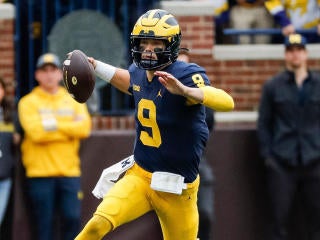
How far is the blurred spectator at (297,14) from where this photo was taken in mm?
11320

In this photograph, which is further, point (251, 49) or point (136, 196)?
point (251, 49)

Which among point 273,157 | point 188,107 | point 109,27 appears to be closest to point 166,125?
point 188,107

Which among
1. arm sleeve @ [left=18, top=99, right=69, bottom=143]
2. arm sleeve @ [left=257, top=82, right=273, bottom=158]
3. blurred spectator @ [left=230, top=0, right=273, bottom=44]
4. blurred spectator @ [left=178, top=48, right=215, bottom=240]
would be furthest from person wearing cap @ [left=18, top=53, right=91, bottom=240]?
blurred spectator @ [left=230, top=0, right=273, bottom=44]

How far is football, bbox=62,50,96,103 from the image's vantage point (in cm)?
787

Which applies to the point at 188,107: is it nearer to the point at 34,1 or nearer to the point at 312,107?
the point at 312,107

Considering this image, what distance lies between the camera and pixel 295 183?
34.8 feet

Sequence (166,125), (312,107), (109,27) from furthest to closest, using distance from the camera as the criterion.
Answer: (109,27)
(312,107)
(166,125)

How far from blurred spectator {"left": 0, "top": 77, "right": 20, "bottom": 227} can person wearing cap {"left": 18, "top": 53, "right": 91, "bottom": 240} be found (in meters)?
0.12

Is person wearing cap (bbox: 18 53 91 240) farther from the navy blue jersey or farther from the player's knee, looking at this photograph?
the player's knee

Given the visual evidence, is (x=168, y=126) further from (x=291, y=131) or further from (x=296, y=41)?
(x=296, y=41)

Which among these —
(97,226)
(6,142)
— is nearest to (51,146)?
(6,142)

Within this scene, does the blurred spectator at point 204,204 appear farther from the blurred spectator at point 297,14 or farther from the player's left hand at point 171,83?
the player's left hand at point 171,83

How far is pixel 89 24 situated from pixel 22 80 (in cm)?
87

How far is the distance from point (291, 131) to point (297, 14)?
5.37 feet
